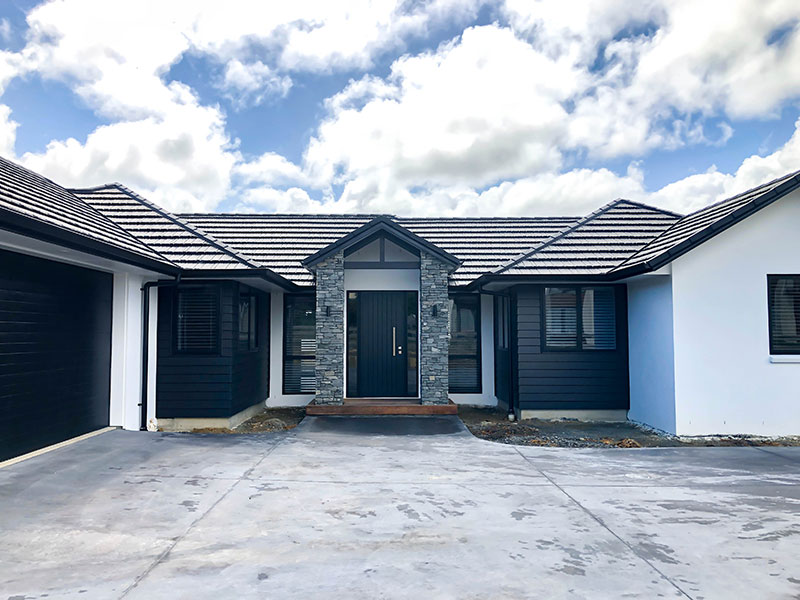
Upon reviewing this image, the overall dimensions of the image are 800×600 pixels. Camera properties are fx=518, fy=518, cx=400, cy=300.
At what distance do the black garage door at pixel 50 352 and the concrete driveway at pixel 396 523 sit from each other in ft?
1.52

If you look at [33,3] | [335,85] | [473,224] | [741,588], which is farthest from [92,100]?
[741,588]

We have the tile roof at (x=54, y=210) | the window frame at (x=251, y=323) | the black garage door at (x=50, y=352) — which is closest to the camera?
the black garage door at (x=50, y=352)

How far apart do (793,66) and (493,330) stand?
8.61m

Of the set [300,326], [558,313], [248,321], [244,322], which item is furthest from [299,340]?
[558,313]

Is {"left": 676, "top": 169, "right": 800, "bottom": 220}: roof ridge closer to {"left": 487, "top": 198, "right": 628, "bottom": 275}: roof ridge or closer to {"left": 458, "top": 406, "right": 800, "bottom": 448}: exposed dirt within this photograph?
{"left": 487, "top": 198, "right": 628, "bottom": 275}: roof ridge

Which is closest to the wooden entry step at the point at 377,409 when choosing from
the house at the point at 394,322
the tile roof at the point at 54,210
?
the house at the point at 394,322

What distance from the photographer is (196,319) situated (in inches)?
385

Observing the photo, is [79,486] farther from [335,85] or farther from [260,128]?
[260,128]

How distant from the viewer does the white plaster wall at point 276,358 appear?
41.5 ft

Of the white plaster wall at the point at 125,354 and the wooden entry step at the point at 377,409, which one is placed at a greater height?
the white plaster wall at the point at 125,354

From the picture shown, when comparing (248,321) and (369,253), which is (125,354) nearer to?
(248,321)

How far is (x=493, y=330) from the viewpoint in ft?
41.9

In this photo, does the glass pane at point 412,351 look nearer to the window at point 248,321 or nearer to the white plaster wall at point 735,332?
the window at point 248,321

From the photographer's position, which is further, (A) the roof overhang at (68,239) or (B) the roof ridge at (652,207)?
(B) the roof ridge at (652,207)
